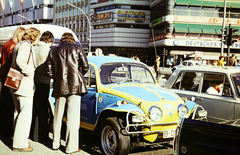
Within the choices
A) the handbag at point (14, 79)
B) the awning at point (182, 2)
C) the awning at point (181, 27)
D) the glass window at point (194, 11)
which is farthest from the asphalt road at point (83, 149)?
the glass window at point (194, 11)

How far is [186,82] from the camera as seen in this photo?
6504mm

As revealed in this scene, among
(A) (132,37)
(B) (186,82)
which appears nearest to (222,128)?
(B) (186,82)

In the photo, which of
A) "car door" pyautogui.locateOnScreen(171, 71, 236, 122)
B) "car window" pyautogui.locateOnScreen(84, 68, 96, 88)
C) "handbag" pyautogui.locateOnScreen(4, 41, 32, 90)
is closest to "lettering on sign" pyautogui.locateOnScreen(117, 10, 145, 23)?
"car door" pyautogui.locateOnScreen(171, 71, 236, 122)

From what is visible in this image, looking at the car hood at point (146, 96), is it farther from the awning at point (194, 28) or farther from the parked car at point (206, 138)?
the awning at point (194, 28)

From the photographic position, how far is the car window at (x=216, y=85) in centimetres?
567

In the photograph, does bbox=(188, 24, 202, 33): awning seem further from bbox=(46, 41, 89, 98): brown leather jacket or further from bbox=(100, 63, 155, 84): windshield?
bbox=(46, 41, 89, 98): brown leather jacket

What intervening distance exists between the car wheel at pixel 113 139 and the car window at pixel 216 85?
95.5 inches

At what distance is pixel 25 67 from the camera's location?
449 centimetres

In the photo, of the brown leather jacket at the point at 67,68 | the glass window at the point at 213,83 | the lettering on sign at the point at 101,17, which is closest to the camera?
the brown leather jacket at the point at 67,68

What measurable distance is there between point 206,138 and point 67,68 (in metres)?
2.77

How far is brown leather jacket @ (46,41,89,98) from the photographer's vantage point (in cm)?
459

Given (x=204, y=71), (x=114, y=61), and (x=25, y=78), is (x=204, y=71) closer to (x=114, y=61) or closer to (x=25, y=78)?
(x=114, y=61)

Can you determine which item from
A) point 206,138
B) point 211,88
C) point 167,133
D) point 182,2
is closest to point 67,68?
point 167,133

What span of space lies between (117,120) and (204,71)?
99.0 inches
